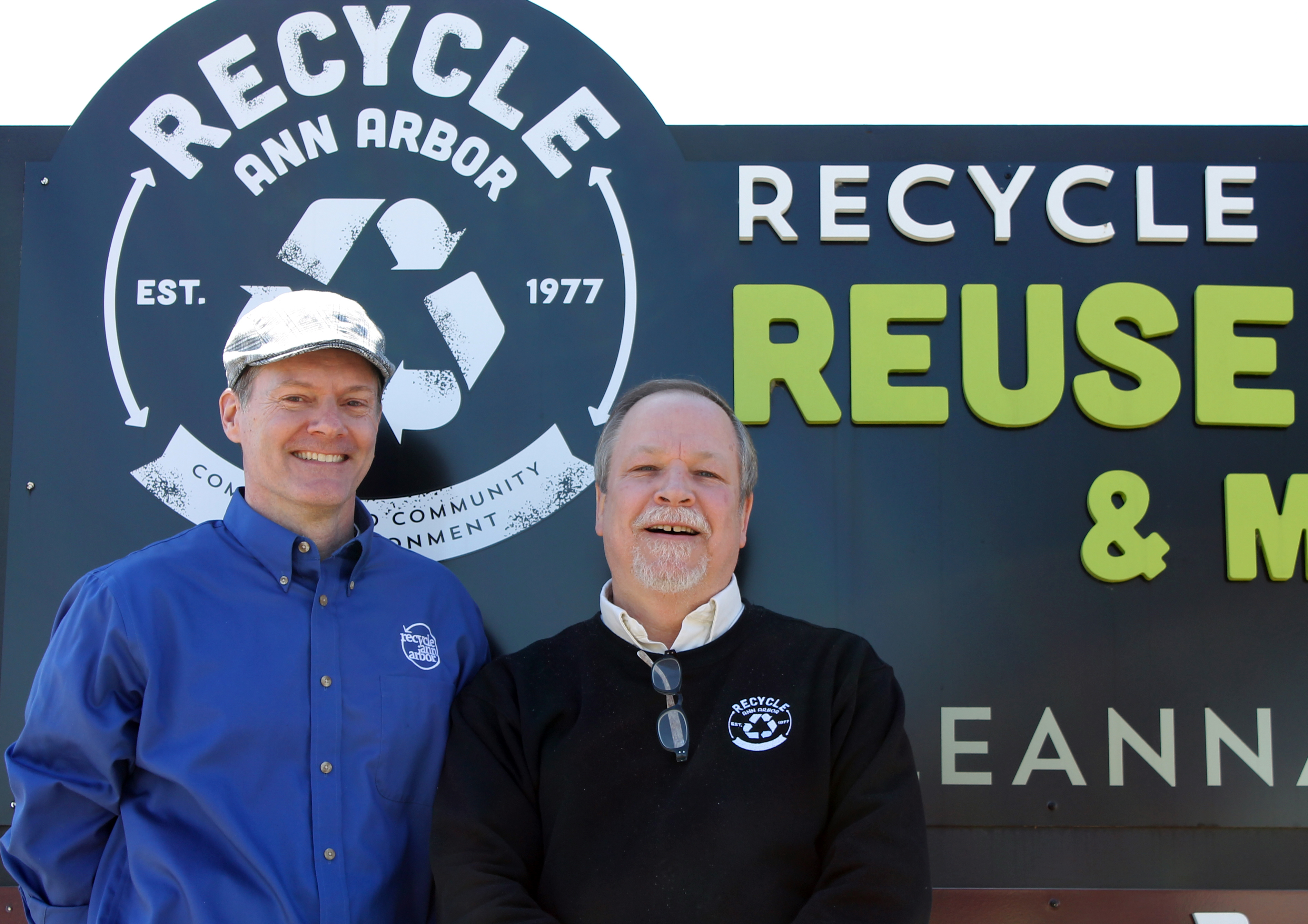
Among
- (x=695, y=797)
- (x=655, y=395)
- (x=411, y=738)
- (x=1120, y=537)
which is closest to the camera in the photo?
(x=695, y=797)

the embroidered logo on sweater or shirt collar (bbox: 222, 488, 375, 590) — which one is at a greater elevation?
shirt collar (bbox: 222, 488, 375, 590)

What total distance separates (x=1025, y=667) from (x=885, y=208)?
1064 millimetres

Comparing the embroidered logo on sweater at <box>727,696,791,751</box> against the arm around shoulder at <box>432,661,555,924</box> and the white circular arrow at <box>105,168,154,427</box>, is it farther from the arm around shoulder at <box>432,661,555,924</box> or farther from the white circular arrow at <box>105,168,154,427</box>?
the white circular arrow at <box>105,168,154,427</box>

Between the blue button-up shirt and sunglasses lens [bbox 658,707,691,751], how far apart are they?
0.39m

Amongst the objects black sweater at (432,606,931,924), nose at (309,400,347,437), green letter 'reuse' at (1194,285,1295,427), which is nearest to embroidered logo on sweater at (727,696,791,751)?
black sweater at (432,606,931,924)

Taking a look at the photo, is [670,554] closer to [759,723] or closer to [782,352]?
[759,723]

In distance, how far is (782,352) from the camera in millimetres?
2154

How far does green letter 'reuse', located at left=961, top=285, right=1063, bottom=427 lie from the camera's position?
2.14 m

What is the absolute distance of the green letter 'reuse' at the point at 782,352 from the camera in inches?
84.5

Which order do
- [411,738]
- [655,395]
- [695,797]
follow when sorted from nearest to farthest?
[695,797] < [411,738] < [655,395]

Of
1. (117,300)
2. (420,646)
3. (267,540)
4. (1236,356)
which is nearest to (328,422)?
(267,540)

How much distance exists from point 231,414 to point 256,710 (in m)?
0.55

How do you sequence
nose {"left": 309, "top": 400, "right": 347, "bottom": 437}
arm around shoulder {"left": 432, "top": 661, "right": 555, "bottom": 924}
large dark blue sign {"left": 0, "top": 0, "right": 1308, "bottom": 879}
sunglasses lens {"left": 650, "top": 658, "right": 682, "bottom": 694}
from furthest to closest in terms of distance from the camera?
large dark blue sign {"left": 0, "top": 0, "right": 1308, "bottom": 879}
nose {"left": 309, "top": 400, "right": 347, "bottom": 437}
sunglasses lens {"left": 650, "top": 658, "right": 682, "bottom": 694}
arm around shoulder {"left": 432, "top": 661, "right": 555, "bottom": 924}

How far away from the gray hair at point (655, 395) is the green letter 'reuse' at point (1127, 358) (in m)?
0.88
